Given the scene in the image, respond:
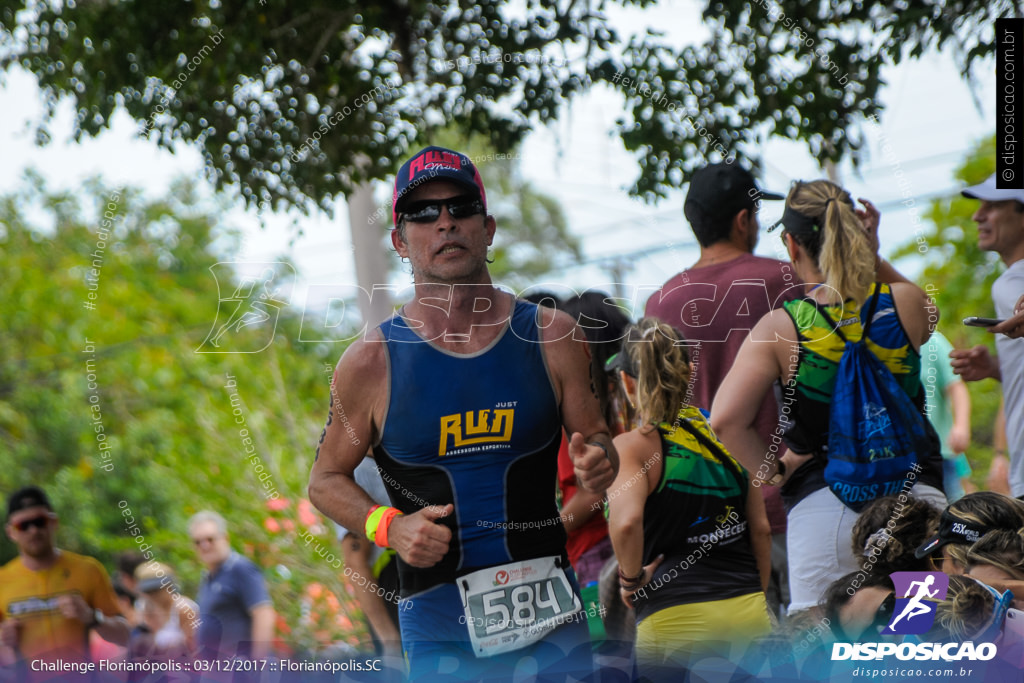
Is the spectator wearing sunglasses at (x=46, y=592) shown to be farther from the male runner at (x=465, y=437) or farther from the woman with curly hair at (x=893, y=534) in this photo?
the woman with curly hair at (x=893, y=534)

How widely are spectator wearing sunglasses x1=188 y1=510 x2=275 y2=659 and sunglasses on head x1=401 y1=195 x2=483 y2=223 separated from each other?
3.09 metres

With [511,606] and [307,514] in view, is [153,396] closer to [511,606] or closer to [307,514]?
[307,514]

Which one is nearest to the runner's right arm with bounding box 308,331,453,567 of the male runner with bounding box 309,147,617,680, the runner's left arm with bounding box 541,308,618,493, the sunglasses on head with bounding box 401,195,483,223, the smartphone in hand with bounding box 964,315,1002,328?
the male runner with bounding box 309,147,617,680

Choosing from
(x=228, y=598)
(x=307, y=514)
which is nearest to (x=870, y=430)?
(x=228, y=598)

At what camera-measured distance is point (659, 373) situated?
Answer: 339 centimetres

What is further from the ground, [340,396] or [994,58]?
[994,58]

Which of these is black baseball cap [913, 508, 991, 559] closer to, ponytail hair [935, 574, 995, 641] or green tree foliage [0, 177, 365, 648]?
ponytail hair [935, 574, 995, 641]

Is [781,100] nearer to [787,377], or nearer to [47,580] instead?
[787,377]

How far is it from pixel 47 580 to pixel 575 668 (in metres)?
3.97

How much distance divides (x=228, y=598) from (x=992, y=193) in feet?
13.5

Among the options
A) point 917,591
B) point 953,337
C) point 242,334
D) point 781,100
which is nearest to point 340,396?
point 917,591

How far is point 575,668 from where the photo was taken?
232 cm

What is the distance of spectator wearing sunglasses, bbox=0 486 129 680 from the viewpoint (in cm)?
502

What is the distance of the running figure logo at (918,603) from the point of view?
2.42 metres
